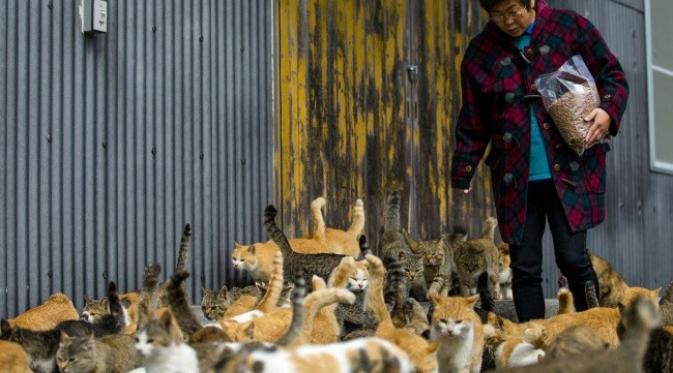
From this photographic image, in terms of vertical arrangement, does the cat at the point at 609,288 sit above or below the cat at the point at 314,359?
below

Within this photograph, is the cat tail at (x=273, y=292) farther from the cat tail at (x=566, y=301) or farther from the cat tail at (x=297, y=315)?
the cat tail at (x=566, y=301)

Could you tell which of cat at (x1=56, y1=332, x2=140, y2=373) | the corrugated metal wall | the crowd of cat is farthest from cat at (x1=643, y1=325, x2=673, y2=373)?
the corrugated metal wall

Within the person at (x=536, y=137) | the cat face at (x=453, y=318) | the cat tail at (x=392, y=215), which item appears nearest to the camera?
the cat face at (x=453, y=318)

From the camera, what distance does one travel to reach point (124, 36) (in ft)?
22.6

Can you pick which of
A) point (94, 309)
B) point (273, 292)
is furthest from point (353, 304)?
point (94, 309)

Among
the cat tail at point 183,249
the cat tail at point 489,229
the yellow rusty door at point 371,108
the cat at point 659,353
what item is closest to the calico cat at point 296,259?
the yellow rusty door at point 371,108

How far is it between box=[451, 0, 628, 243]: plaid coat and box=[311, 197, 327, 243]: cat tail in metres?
2.32

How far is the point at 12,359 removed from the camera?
15.1ft

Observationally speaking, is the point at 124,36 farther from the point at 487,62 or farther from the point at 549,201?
the point at 549,201

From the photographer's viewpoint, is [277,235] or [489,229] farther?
[489,229]

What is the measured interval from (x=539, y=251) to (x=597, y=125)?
0.79 meters

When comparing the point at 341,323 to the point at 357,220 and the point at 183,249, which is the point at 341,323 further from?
the point at 357,220

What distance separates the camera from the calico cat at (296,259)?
739cm

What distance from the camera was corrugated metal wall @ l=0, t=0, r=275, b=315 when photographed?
627 cm
